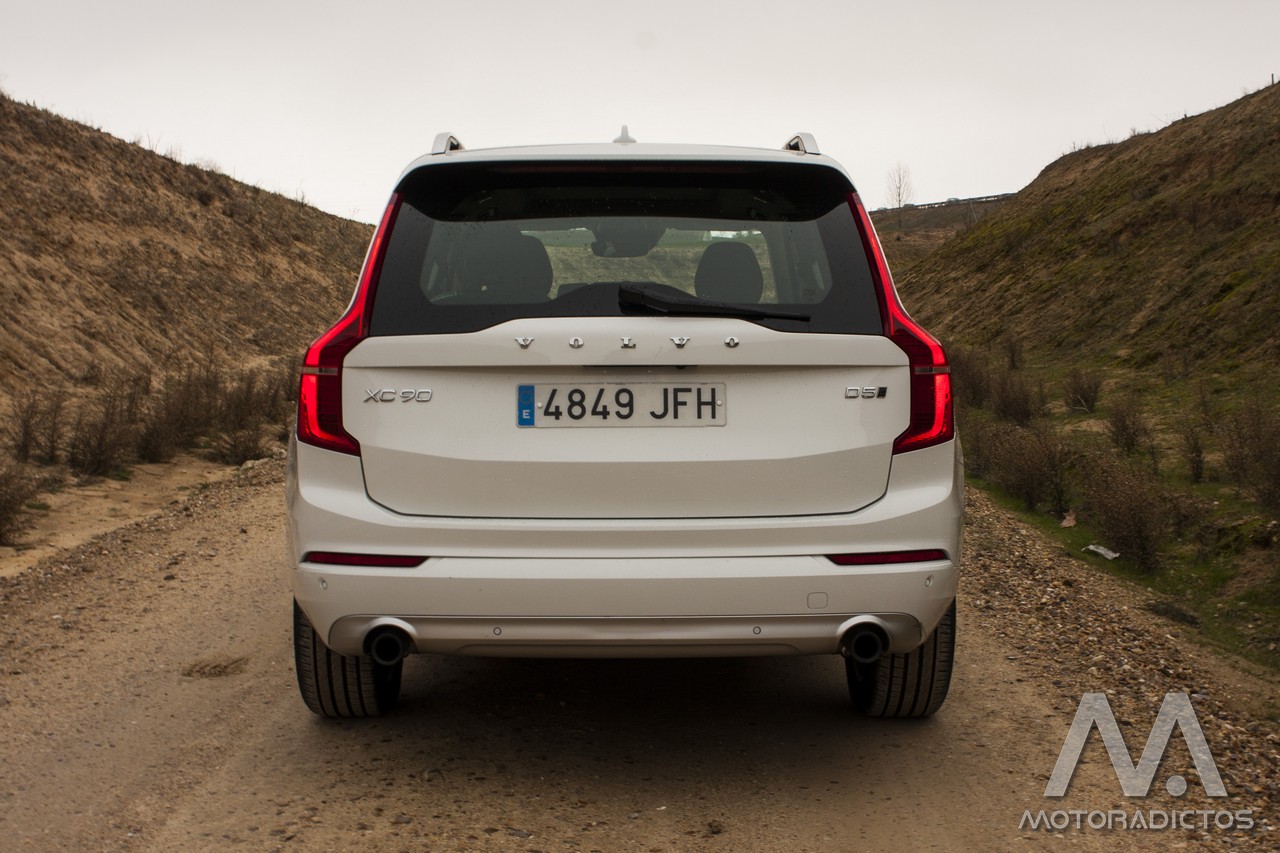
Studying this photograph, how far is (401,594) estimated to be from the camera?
3.64 meters

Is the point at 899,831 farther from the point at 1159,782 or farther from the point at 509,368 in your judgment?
the point at 509,368

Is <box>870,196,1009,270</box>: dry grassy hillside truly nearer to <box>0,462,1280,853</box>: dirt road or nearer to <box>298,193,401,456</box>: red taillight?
<box>0,462,1280,853</box>: dirt road

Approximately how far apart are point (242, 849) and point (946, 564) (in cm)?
228

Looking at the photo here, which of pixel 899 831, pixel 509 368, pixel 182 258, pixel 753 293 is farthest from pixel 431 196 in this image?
pixel 182 258

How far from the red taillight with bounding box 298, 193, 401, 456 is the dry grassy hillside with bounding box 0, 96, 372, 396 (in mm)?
14091

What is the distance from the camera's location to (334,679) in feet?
14.4

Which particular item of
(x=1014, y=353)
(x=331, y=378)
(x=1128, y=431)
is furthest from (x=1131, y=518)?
(x=1014, y=353)

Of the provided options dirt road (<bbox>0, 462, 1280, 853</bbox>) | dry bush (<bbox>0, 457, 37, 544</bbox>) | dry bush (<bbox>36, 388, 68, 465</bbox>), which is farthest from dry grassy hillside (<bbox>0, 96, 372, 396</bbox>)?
dirt road (<bbox>0, 462, 1280, 853</bbox>)

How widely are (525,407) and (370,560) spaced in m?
0.67

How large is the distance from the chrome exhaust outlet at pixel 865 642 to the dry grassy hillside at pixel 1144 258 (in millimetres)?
13701

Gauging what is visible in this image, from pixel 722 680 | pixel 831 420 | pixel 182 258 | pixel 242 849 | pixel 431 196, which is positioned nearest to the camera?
pixel 242 849

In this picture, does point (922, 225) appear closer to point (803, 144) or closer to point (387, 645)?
point (803, 144)

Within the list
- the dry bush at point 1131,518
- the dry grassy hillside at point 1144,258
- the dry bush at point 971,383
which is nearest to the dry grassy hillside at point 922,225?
the dry grassy hillside at point 1144,258

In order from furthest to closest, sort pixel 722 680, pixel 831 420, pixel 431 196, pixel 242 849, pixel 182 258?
pixel 182 258, pixel 722 680, pixel 431 196, pixel 831 420, pixel 242 849
